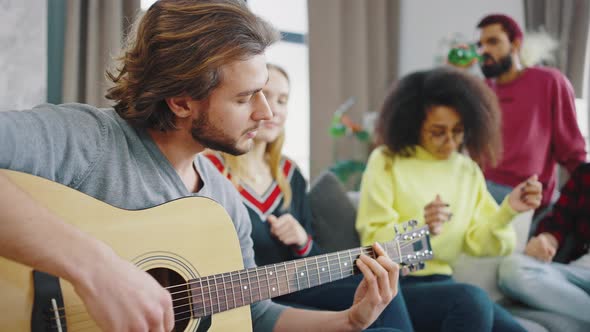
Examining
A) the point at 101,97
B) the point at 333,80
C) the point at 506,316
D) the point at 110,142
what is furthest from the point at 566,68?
the point at 110,142

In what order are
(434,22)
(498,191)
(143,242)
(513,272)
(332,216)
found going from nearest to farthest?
(143,242)
(513,272)
(332,216)
(498,191)
(434,22)

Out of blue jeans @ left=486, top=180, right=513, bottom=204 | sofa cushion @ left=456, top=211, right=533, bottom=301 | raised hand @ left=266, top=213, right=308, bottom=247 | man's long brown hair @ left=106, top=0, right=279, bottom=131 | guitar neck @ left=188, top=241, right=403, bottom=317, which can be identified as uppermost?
man's long brown hair @ left=106, top=0, right=279, bottom=131

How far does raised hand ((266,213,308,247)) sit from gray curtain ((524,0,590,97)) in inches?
119

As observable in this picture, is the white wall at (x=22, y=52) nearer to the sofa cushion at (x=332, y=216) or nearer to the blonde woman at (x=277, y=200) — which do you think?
the blonde woman at (x=277, y=200)

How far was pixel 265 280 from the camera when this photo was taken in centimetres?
110

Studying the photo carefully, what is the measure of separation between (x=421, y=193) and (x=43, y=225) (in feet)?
4.67

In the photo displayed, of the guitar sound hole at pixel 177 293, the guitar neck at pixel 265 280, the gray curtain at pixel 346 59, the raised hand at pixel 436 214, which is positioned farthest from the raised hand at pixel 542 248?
the gray curtain at pixel 346 59

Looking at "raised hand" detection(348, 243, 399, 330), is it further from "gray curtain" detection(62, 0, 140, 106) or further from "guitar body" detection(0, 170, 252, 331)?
"gray curtain" detection(62, 0, 140, 106)

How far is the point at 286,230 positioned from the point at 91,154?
2.79 ft

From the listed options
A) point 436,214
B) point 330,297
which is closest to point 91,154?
point 330,297

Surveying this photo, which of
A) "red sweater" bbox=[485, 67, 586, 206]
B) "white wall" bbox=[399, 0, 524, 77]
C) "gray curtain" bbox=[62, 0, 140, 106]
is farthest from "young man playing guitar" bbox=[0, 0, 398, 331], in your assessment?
"white wall" bbox=[399, 0, 524, 77]

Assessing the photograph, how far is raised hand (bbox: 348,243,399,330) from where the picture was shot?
1200 mm

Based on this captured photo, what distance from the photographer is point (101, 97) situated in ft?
8.87

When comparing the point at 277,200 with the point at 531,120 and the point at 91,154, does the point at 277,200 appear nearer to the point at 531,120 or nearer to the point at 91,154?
the point at 91,154
